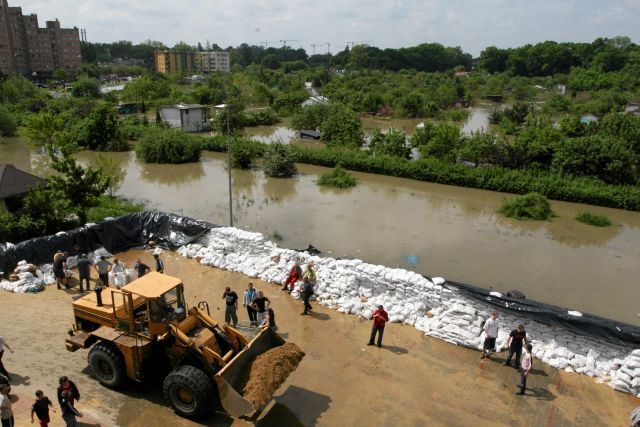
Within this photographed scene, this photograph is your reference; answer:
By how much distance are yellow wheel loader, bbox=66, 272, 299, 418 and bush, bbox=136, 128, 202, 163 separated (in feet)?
75.9

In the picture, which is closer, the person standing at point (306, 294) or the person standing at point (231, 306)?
the person standing at point (231, 306)

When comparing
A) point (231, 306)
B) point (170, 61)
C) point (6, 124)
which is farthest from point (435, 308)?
point (170, 61)

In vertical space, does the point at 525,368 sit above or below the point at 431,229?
above

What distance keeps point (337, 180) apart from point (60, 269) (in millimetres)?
16044

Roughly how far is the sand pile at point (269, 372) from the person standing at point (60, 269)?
25.1 feet

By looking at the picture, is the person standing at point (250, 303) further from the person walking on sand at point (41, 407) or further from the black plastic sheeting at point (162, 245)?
the person walking on sand at point (41, 407)

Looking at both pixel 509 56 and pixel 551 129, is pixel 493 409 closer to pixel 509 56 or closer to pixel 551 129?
pixel 551 129

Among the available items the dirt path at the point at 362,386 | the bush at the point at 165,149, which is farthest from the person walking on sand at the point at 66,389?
the bush at the point at 165,149

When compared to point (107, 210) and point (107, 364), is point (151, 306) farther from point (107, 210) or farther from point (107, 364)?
point (107, 210)

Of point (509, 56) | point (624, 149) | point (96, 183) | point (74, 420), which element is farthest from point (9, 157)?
point (509, 56)

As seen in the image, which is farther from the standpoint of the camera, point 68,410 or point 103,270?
point 103,270

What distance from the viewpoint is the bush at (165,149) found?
1209 inches

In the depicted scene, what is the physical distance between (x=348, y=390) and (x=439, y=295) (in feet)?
12.4

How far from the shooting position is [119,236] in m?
16.2
